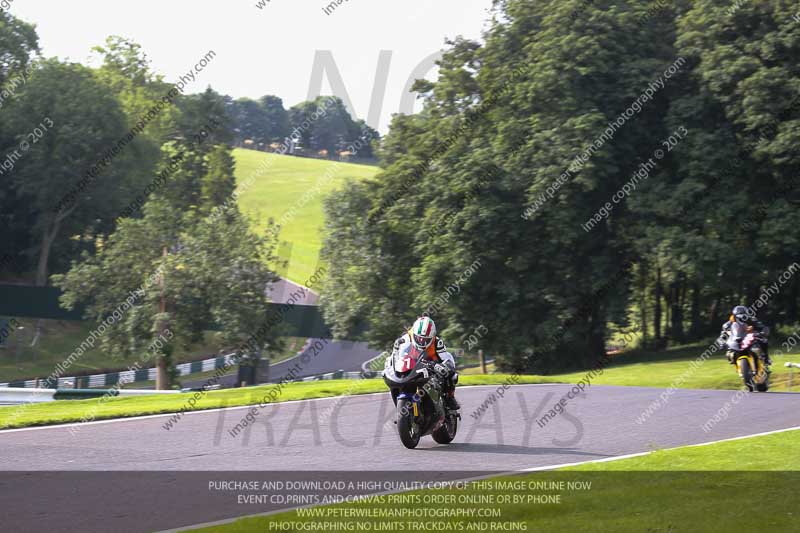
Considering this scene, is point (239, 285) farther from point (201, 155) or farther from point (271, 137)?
point (271, 137)

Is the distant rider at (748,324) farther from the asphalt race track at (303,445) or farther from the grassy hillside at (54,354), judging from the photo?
the grassy hillside at (54,354)

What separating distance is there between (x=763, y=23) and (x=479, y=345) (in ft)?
48.9

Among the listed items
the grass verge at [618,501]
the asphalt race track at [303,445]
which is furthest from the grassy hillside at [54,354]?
the grass verge at [618,501]

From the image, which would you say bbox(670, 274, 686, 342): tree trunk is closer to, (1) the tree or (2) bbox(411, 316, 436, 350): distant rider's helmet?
(2) bbox(411, 316, 436, 350): distant rider's helmet

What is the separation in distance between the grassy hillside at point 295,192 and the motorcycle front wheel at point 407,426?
3100 inches

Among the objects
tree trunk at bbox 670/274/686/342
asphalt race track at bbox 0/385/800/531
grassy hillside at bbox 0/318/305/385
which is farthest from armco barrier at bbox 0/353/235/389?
asphalt race track at bbox 0/385/800/531

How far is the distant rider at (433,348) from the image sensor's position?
12.6 metres

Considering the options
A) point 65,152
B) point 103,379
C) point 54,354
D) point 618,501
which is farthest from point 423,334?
point 65,152

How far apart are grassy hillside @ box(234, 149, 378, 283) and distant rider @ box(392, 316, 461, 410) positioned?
7840 centimetres

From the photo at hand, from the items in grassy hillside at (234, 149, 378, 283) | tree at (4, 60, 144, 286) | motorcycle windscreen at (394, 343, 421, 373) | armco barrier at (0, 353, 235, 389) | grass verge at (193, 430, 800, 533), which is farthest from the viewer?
→ grassy hillside at (234, 149, 378, 283)

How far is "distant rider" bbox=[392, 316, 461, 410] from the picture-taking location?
41.2 ft

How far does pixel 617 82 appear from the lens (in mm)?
34094

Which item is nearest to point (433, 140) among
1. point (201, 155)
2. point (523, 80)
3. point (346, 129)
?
point (523, 80)

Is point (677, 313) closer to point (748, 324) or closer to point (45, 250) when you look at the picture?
point (748, 324)
